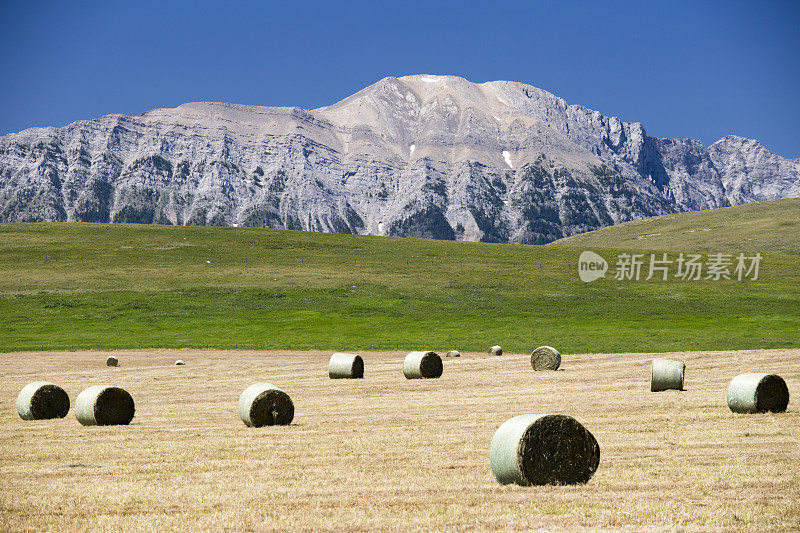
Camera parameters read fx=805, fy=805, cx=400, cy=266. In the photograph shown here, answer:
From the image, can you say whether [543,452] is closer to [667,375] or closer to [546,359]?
[667,375]

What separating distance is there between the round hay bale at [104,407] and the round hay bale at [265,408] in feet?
11.7

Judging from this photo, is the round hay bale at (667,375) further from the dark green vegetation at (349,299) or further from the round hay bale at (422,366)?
the dark green vegetation at (349,299)

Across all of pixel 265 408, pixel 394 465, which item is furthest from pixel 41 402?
pixel 394 465

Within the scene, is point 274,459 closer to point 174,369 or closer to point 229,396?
point 229,396

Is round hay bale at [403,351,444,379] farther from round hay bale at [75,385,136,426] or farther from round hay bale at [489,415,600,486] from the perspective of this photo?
round hay bale at [489,415,600,486]

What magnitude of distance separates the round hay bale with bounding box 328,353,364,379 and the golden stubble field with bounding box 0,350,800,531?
441 cm

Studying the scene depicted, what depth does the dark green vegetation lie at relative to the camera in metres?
58.5

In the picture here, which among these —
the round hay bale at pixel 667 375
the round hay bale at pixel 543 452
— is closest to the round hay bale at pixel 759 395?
the round hay bale at pixel 667 375

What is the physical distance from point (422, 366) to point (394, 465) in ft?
66.6

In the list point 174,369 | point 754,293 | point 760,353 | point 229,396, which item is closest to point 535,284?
point 754,293

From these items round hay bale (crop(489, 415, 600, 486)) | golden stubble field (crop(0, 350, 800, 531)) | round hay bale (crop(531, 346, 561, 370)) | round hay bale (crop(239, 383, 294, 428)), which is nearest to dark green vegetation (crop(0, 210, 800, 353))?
round hay bale (crop(531, 346, 561, 370))

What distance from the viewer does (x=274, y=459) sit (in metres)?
16.6

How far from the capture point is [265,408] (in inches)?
856

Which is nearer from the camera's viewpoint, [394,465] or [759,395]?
[394,465]
